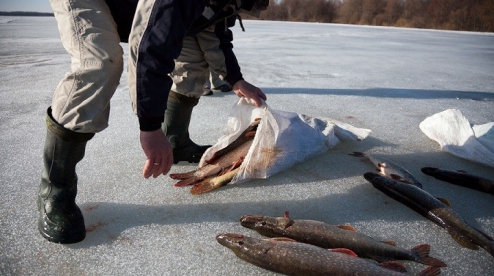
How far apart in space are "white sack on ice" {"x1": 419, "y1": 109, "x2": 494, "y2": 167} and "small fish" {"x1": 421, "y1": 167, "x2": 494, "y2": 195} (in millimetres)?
399

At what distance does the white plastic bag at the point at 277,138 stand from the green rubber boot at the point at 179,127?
0.66 ft

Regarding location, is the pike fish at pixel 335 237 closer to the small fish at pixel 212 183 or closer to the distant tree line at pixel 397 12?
the small fish at pixel 212 183

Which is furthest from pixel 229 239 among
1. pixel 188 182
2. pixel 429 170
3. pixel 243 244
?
pixel 429 170

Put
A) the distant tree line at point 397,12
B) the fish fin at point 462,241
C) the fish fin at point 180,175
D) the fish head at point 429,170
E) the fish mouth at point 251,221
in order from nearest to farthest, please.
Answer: the fish fin at point 462,241 < the fish mouth at point 251,221 < the fish fin at point 180,175 < the fish head at point 429,170 < the distant tree line at point 397,12

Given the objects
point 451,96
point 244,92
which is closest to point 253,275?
point 244,92

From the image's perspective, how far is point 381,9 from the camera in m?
36.4

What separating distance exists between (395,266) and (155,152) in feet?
3.66

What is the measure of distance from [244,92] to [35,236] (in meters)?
1.43

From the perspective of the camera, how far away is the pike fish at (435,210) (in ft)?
5.21

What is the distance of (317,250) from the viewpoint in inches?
57.8

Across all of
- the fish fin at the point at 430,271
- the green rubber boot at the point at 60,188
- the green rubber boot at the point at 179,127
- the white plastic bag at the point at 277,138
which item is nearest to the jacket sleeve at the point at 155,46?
the green rubber boot at the point at 60,188

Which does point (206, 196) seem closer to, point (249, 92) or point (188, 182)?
point (188, 182)

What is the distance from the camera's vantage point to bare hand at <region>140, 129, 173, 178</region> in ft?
4.95

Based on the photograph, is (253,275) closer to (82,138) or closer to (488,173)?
(82,138)
